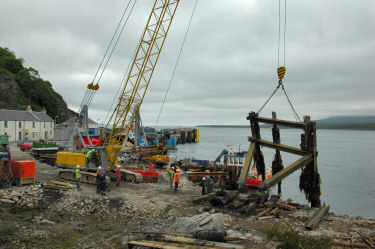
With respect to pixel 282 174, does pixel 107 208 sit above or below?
below

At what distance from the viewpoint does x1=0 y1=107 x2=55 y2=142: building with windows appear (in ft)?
177

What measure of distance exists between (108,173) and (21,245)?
43.3 feet

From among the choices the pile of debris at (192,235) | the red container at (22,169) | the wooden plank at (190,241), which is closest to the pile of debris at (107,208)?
the pile of debris at (192,235)

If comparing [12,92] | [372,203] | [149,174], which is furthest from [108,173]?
[12,92]

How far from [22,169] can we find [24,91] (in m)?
81.8

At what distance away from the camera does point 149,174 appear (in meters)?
24.7

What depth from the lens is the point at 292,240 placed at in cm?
953

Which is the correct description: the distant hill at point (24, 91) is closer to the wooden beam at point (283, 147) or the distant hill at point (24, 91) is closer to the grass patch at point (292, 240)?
the wooden beam at point (283, 147)

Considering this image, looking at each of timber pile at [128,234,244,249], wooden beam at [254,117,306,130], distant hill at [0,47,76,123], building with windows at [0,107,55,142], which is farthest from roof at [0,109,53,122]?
timber pile at [128,234,244,249]

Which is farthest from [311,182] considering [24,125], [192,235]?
[24,125]

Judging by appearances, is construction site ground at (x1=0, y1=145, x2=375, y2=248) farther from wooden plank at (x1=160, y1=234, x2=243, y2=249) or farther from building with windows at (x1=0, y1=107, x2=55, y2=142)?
building with windows at (x1=0, y1=107, x2=55, y2=142)

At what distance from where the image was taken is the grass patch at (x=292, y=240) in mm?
9229

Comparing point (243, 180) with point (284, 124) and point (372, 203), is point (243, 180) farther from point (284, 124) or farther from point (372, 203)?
point (372, 203)

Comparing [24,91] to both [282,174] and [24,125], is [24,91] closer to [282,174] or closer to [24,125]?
[24,125]
